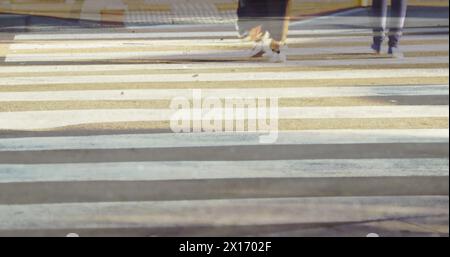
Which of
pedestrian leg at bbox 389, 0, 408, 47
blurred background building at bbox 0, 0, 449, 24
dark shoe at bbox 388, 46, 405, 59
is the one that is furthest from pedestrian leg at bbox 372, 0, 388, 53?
blurred background building at bbox 0, 0, 449, 24

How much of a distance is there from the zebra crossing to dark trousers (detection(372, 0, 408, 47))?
0.92ft

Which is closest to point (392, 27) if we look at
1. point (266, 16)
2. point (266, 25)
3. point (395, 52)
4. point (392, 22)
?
point (392, 22)

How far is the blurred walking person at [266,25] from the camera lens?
12.6 meters

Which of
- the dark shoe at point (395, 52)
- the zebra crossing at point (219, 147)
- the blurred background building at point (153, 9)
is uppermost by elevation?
the blurred background building at point (153, 9)

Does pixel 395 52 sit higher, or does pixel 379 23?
pixel 379 23

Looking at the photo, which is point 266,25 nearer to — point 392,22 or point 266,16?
point 266,16

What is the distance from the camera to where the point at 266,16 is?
47.2ft

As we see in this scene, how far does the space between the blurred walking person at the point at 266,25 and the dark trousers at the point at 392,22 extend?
3.82 feet

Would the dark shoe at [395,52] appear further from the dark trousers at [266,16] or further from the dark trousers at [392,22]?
the dark trousers at [266,16]

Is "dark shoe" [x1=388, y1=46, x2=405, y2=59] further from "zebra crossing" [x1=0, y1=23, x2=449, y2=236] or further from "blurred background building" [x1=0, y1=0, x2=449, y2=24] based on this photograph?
"blurred background building" [x1=0, y1=0, x2=449, y2=24]

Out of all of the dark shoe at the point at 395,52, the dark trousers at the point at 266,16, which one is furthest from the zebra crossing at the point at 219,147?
the dark trousers at the point at 266,16

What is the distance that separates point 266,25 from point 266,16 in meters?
0.43

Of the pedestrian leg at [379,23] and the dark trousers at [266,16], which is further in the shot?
the dark trousers at [266,16]

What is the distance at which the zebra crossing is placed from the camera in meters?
5.88
